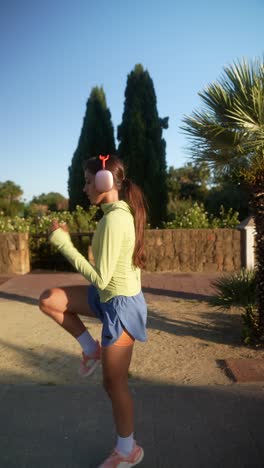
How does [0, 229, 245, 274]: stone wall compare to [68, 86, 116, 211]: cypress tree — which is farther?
[68, 86, 116, 211]: cypress tree

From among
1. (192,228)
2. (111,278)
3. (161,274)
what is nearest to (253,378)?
(111,278)

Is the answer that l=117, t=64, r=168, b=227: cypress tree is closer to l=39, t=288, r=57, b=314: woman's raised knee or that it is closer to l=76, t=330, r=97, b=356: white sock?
l=76, t=330, r=97, b=356: white sock

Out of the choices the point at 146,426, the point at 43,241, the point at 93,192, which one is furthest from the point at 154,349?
the point at 43,241

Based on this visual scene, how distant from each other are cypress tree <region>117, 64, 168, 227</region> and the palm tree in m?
12.3

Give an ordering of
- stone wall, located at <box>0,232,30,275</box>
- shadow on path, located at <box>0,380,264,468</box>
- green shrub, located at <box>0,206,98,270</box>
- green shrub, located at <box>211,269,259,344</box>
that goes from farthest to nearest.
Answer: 1. green shrub, located at <box>0,206,98,270</box>
2. stone wall, located at <box>0,232,30,275</box>
3. green shrub, located at <box>211,269,259,344</box>
4. shadow on path, located at <box>0,380,264,468</box>

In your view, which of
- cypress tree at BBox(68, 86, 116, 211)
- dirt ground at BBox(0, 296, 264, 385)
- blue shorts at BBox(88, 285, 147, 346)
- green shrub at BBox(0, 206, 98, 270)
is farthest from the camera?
cypress tree at BBox(68, 86, 116, 211)

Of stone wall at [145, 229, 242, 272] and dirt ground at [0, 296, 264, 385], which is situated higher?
stone wall at [145, 229, 242, 272]

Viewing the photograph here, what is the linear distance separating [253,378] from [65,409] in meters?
1.61

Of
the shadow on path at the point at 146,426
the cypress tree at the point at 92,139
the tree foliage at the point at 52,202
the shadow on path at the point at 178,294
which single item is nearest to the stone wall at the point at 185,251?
the shadow on path at the point at 178,294

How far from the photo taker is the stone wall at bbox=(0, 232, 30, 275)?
11.5 m

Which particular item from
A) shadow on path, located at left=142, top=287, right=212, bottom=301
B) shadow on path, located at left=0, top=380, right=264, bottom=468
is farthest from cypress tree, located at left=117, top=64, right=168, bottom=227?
shadow on path, located at left=0, top=380, right=264, bottom=468

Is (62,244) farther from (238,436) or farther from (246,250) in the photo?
(246,250)

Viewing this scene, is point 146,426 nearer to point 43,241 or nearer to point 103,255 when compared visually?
point 103,255

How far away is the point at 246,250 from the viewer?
11.3m
